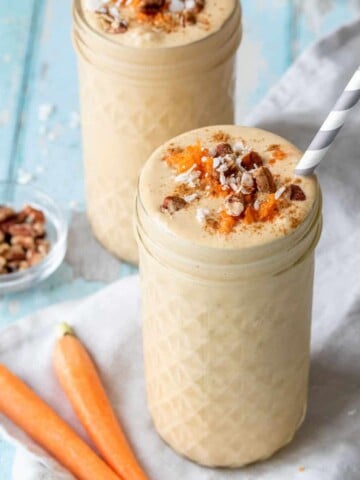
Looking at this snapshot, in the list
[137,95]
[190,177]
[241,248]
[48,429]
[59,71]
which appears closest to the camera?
[241,248]

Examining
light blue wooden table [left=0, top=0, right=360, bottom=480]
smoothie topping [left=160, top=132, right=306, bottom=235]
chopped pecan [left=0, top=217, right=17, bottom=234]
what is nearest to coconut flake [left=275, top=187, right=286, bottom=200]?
smoothie topping [left=160, top=132, right=306, bottom=235]

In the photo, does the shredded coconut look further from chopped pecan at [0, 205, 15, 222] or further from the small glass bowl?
chopped pecan at [0, 205, 15, 222]

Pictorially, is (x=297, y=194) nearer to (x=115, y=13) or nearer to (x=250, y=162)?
(x=250, y=162)

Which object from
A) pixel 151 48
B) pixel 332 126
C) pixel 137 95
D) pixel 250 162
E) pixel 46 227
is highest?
pixel 332 126

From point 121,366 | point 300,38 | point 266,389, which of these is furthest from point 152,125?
point 300,38

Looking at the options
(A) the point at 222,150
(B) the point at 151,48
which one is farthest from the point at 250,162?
(B) the point at 151,48

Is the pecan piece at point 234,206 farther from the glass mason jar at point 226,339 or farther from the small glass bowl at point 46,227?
the small glass bowl at point 46,227

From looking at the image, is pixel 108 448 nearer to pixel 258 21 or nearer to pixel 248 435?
pixel 248 435

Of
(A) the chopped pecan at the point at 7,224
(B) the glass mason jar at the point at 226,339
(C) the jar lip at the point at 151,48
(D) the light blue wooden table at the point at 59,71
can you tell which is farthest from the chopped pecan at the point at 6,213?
(B) the glass mason jar at the point at 226,339
